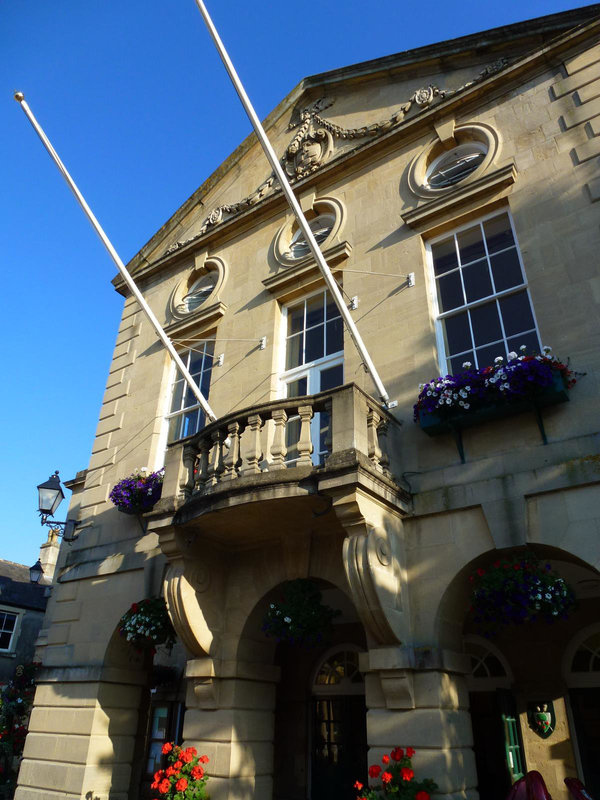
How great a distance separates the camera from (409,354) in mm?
8633

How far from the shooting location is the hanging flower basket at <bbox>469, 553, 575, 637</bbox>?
6035 millimetres

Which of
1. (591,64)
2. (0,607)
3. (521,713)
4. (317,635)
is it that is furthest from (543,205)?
(0,607)

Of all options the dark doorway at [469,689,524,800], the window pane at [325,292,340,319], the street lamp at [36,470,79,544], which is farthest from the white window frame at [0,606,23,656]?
the dark doorway at [469,689,524,800]

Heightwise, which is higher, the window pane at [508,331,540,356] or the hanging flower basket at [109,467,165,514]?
the window pane at [508,331,540,356]

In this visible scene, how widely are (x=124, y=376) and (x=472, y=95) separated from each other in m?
8.80

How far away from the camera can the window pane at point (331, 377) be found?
9.76m

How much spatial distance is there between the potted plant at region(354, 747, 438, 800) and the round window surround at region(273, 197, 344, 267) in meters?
7.87

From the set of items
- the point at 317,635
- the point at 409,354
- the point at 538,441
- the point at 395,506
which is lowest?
the point at 317,635

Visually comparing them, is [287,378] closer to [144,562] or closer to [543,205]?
[144,562]

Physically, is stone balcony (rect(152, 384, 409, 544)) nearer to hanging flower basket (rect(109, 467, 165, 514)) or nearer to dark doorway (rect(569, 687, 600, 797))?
hanging flower basket (rect(109, 467, 165, 514))

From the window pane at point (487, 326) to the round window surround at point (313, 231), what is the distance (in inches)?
138

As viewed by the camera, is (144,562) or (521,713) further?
(144,562)

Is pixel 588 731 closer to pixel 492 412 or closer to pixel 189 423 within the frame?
pixel 492 412

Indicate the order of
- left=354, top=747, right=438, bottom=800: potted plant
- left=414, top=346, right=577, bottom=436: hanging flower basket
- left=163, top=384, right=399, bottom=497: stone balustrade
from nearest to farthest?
left=354, top=747, right=438, bottom=800: potted plant
left=414, top=346, right=577, bottom=436: hanging flower basket
left=163, top=384, right=399, bottom=497: stone balustrade
